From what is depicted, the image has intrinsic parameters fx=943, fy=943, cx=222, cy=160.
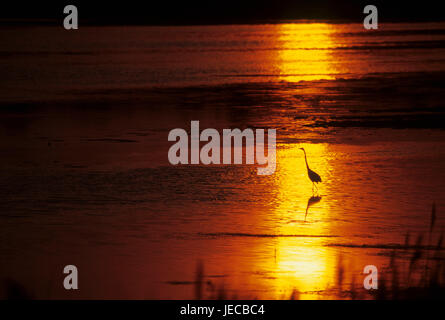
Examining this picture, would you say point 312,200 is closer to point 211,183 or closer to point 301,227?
point 301,227

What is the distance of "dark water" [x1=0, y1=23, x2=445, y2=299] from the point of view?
29.5 ft

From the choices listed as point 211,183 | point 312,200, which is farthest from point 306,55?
point 312,200

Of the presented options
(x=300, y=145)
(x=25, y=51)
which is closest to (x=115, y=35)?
(x=25, y=51)

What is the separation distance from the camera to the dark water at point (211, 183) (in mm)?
9000

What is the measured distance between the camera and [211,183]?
40.3 feet

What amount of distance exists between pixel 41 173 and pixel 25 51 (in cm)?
2363
